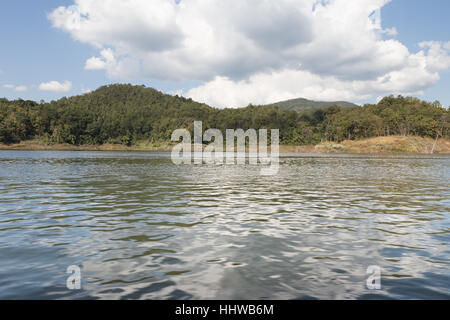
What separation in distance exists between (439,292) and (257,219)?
960 centimetres

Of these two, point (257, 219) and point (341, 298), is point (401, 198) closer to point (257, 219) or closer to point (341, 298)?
point (257, 219)

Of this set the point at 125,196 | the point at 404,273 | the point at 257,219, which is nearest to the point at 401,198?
the point at 257,219

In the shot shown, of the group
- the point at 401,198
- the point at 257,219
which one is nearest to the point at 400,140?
the point at 401,198

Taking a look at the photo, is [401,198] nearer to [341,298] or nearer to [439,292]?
[439,292]

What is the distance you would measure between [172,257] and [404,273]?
7.58 metres

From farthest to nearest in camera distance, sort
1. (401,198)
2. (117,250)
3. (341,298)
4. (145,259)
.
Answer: (401,198) < (117,250) < (145,259) < (341,298)

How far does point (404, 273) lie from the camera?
9.92 meters
